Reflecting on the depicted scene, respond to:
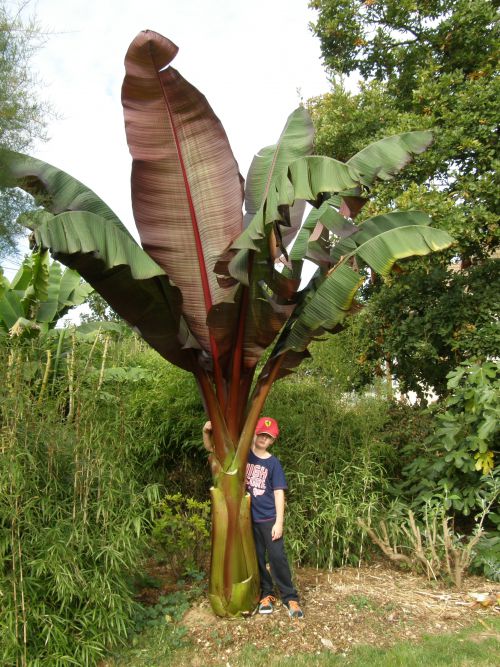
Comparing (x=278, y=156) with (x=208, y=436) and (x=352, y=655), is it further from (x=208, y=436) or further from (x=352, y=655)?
(x=352, y=655)

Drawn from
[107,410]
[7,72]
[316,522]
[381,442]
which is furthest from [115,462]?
[381,442]

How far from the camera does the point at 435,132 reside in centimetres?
645

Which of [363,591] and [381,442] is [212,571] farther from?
[381,442]

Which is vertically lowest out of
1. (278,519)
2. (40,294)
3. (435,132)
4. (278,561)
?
(278,561)

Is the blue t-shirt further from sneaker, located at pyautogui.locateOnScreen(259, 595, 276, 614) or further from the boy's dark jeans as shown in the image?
sneaker, located at pyautogui.locateOnScreen(259, 595, 276, 614)

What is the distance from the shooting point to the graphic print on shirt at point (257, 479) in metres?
4.35

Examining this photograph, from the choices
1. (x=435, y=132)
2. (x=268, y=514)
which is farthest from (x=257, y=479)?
(x=435, y=132)

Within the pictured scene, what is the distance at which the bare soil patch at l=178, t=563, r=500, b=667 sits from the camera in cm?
386

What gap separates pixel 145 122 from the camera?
423cm

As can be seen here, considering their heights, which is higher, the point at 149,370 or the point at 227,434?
the point at 149,370

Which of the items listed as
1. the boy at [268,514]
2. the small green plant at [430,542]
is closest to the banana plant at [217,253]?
the boy at [268,514]

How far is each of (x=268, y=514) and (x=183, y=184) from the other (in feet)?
8.43

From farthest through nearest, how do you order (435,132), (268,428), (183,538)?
(435,132), (183,538), (268,428)

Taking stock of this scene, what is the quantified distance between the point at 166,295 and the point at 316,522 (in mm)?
2560
